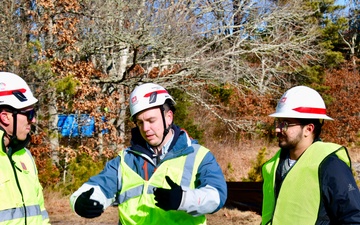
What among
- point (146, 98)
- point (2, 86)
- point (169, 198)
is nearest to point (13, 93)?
point (2, 86)

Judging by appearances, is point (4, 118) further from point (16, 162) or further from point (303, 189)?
point (303, 189)

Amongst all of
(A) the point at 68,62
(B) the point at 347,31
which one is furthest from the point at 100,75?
(B) the point at 347,31

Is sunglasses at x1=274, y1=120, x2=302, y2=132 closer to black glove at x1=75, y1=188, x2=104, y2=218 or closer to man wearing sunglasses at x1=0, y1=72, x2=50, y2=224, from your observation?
black glove at x1=75, y1=188, x2=104, y2=218

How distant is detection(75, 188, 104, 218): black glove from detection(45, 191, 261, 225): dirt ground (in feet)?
23.4

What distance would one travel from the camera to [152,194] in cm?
321

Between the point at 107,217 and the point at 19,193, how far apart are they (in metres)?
7.35

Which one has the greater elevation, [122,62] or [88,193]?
[88,193]

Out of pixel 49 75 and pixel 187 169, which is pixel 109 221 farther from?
pixel 187 169

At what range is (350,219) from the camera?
9.51ft

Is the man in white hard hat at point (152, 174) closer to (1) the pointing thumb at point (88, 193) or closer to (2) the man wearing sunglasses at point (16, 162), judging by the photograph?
(1) the pointing thumb at point (88, 193)

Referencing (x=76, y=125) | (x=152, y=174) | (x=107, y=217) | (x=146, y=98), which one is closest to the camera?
(x=152, y=174)

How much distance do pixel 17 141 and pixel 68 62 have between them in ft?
28.8

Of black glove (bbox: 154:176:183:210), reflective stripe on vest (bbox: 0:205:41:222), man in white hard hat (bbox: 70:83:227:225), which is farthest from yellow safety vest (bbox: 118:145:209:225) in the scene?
reflective stripe on vest (bbox: 0:205:41:222)

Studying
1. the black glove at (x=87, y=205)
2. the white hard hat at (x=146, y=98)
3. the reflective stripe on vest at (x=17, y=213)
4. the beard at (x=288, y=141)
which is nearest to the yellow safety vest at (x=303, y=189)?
the beard at (x=288, y=141)
